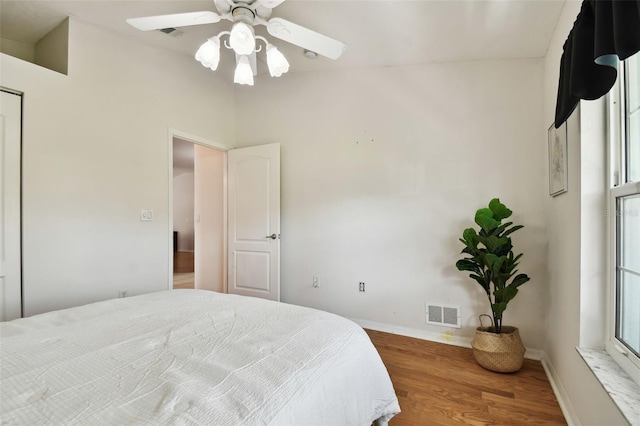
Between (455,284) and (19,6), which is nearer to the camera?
(19,6)

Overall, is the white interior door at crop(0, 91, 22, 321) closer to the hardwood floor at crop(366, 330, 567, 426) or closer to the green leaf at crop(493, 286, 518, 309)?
the hardwood floor at crop(366, 330, 567, 426)

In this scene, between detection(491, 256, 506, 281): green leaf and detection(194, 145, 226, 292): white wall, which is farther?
detection(194, 145, 226, 292): white wall

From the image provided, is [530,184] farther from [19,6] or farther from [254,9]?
[19,6]

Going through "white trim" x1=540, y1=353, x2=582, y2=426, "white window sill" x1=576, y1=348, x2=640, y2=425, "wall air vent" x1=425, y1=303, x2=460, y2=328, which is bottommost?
"white trim" x1=540, y1=353, x2=582, y2=426

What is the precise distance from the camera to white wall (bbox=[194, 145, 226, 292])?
3.93 meters

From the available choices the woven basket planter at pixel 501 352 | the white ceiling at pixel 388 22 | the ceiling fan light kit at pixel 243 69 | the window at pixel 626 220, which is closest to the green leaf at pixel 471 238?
the woven basket planter at pixel 501 352

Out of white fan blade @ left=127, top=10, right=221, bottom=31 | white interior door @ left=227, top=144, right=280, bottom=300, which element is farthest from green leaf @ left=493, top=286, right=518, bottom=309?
white fan blade @ left=127, top=10, right=221, bottom=31

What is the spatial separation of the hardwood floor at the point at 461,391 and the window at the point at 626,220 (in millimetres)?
674

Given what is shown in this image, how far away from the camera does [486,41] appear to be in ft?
7.62

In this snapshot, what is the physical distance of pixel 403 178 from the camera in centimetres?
287

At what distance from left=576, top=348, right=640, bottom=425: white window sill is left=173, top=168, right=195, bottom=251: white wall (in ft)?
27.7

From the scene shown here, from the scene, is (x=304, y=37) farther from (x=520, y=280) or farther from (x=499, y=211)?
(x=520, y=280)

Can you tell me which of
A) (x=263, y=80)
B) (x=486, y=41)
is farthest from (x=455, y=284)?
(x=263, y=80)

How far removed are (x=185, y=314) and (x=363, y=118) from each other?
246 centimetres
